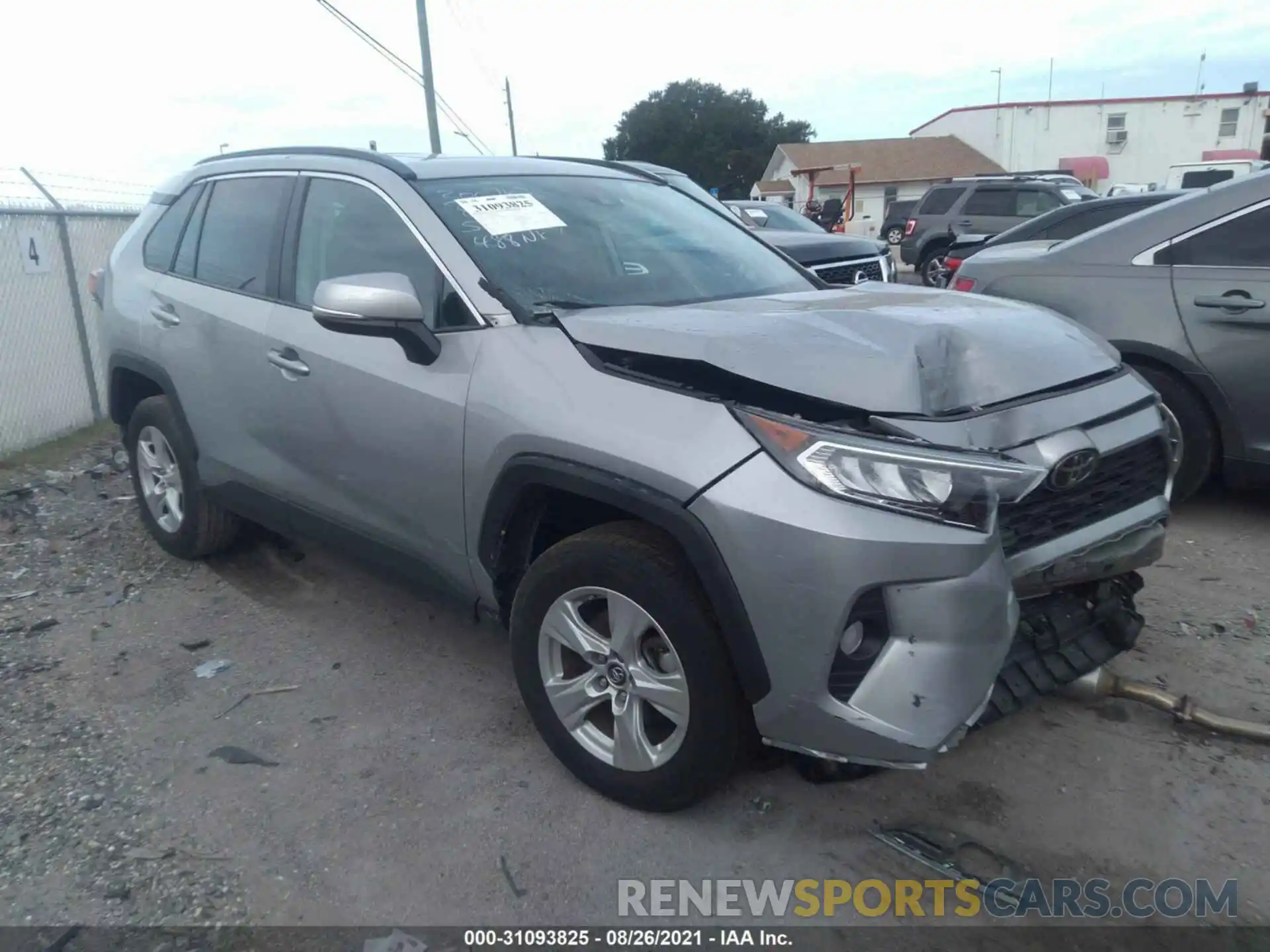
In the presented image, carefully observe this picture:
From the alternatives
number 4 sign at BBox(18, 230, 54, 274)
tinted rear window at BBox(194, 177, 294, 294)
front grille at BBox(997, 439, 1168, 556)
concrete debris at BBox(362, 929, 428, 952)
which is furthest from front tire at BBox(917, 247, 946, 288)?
concrete debris at BBox(362, 929, 428, 952)

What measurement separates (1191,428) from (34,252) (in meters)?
8.13

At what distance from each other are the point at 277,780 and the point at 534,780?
825 mm

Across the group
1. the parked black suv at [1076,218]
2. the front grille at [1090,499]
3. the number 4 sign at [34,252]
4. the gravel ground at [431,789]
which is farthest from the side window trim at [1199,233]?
the number 4 sign at [34,252]

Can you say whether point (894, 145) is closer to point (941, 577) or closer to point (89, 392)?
point (89, 392)

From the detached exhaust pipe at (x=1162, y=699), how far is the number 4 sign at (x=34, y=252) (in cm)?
795

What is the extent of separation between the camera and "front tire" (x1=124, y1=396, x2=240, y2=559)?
459 cm

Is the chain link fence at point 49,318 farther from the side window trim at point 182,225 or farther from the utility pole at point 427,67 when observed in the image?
the utility pole at point 427,67

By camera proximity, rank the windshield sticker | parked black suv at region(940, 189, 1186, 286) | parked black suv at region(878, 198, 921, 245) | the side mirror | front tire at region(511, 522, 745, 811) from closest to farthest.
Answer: front tire at region(511, 522, 745, 811)
the side mirror
the windshield sticker
parked black suv at region(940, 189, 1186, 286)
parked black suv at region(878, 198, 921, 245)

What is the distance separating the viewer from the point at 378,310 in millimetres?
2994

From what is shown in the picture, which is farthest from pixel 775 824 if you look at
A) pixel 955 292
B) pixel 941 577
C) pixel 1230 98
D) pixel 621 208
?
pixel 1230 98

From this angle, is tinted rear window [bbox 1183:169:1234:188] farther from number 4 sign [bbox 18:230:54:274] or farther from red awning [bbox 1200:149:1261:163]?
number 4 sign [bbox 18:230:54:274]

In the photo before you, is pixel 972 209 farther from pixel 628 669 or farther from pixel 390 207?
pixel 628 669

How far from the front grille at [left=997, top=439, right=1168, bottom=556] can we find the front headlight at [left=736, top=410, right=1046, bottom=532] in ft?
0.64

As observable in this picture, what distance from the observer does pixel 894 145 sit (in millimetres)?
56031
